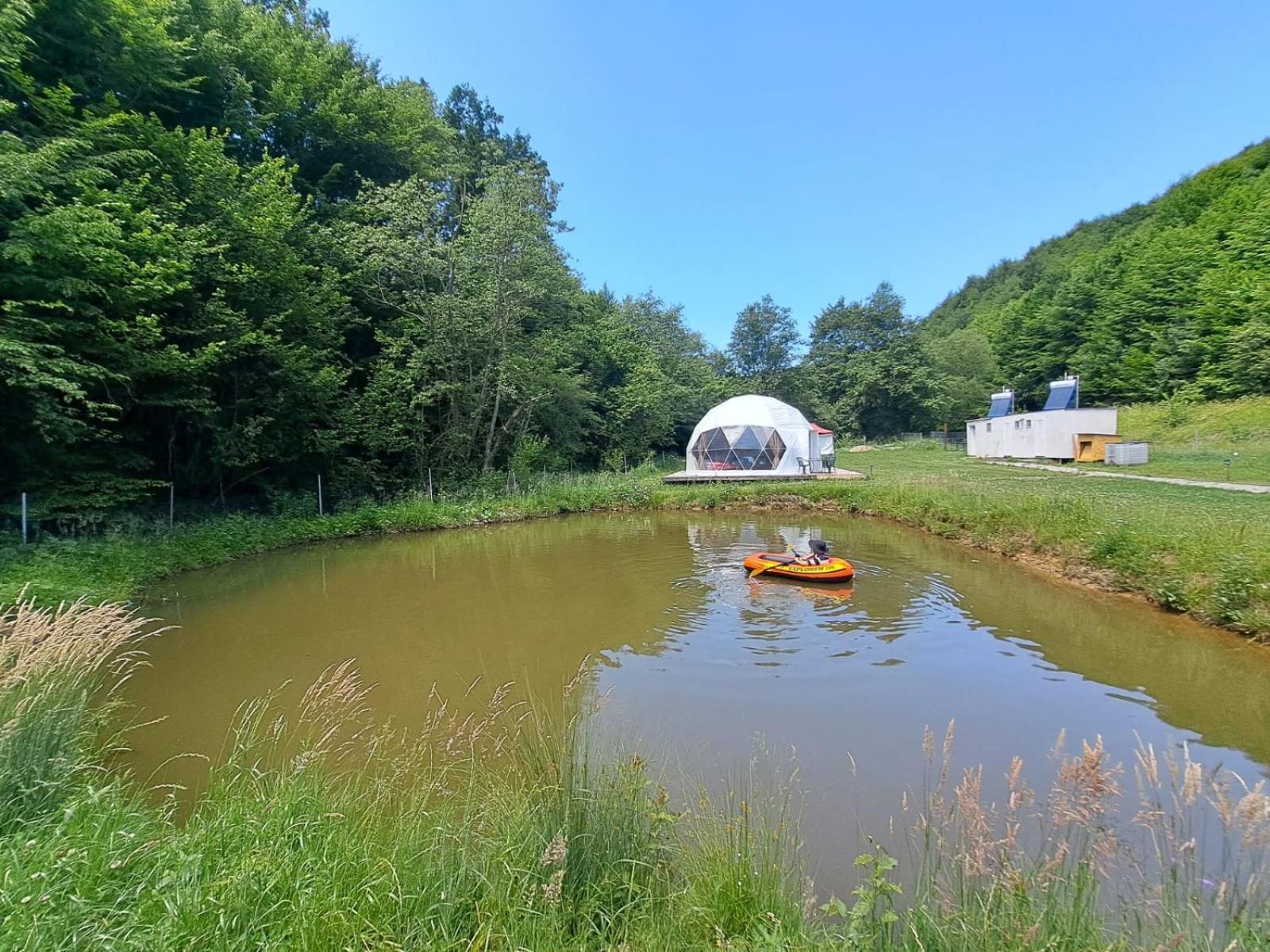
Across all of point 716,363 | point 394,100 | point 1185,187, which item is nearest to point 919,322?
point 716,363

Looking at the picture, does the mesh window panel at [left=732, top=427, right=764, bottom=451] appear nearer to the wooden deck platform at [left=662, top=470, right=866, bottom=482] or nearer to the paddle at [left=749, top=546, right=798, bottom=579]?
the wooden deck platform at [left=662, top=470, right=866, bottom=482]

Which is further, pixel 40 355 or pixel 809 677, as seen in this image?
pixel 40 355

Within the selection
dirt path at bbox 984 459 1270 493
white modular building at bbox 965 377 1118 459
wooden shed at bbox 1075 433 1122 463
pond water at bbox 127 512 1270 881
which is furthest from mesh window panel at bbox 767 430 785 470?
pond water at bbox 127 512 1270 881

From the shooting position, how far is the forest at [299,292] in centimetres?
1012

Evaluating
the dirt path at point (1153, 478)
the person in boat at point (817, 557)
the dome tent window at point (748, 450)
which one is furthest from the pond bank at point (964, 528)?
the dome tent window at point (748, 450)

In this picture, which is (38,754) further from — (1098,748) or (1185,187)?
(1185,187)

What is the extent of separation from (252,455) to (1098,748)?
1638cm

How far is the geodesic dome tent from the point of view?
25078 mm

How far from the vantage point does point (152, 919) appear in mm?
2090

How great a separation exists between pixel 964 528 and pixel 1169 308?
37206mm

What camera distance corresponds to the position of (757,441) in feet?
83.1

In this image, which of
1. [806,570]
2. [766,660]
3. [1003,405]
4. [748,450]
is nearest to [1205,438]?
[1003,405]

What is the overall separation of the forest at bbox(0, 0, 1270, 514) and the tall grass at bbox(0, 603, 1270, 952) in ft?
30.3

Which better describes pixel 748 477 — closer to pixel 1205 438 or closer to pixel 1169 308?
pixel 1205 438
